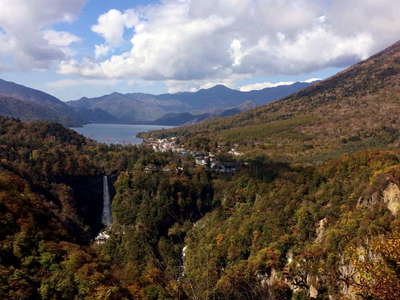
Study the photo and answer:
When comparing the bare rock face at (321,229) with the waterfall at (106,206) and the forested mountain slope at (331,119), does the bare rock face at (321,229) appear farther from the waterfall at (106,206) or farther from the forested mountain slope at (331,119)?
the forested mountain slope at (331,119)

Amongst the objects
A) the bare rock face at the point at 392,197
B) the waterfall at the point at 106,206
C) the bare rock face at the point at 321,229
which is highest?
the bare rock face at the point at 392,197

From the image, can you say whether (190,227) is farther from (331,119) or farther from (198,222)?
(331,119)

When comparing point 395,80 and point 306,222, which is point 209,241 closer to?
point 306,222

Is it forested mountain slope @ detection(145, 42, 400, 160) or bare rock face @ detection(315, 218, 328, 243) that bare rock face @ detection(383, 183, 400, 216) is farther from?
forested mountain slope @ detection(145, 42, 400, 160)

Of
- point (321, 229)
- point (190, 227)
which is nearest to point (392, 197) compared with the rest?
point (321, 229)

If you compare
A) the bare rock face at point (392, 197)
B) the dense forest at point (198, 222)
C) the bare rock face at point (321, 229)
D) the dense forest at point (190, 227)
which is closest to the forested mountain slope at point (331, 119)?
the dense forest at point (198, 222)
